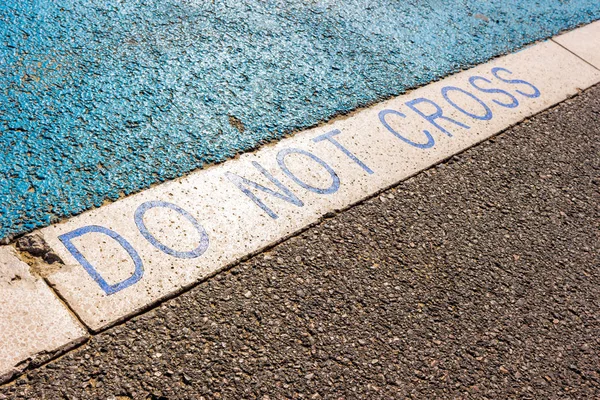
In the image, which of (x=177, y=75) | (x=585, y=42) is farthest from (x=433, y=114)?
(x=585, y=42)

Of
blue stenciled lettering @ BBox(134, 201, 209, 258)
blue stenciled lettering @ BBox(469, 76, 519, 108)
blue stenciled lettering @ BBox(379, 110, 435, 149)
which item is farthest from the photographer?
blue stenciled lettering @ BBox(469, 76, 519, 108)

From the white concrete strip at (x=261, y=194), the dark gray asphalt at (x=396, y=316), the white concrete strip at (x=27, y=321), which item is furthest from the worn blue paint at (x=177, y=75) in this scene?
the dark gray asphalt at (x=396, y=316)

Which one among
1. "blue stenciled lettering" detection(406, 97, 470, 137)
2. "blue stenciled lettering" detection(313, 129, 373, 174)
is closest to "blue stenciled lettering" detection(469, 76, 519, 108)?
"blue stenciled lettering" detection(406, 97, 470, 137)

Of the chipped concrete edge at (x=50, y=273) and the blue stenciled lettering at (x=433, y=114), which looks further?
the blue stenciled lettering at (x=433, y=114)

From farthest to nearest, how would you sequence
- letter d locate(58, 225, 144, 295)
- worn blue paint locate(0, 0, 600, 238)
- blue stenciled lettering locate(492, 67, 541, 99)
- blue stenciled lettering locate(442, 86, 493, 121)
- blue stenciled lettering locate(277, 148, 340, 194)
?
1. blue stenciled lettering locate(492, 67, 541, 99)
2. blue stenciled lettering locate(442, 86, 493, 121)
3. blue stenciled lettering locate(277, 148, 340, 194)
4. worn blue paint locate(0, 0, 600, 238)
5. letter d locate(58, 225, 144, 295)

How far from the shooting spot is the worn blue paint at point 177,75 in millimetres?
3168

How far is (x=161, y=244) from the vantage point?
2.84 m

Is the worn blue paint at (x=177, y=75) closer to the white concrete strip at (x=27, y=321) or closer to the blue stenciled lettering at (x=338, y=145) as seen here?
the blue stenciled lettering at (x=338, y=145)

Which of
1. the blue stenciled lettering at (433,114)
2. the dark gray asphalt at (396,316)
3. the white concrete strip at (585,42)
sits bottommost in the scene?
the dark gray asphalt at (396,316)

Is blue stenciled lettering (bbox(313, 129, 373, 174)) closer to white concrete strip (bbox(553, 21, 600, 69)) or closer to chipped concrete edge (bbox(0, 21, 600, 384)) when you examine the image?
chipped concrete edge (bbox(0, 21, 600, 384))

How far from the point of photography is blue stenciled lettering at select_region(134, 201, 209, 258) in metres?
2.82

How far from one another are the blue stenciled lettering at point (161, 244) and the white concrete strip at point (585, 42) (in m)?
4.13

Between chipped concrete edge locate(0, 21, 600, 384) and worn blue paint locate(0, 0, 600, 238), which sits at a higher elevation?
worn blue paint locate(0, 0, 600, 238)

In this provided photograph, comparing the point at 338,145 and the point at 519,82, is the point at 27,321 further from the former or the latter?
the point at 519,82
